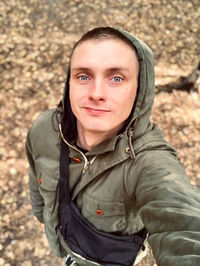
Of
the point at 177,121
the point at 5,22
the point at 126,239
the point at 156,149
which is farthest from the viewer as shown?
the point at 5,22

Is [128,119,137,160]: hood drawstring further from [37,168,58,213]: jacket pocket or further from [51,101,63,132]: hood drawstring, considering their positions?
[37,168,58,213]: jacket pocket

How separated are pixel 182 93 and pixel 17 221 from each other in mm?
3540

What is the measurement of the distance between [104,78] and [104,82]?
23 mm

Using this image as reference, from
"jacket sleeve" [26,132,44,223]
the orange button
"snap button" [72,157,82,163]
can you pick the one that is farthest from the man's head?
"jacket sleeve" [26,132,44,223]

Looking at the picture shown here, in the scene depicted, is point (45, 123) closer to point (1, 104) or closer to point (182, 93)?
point (1, 104)

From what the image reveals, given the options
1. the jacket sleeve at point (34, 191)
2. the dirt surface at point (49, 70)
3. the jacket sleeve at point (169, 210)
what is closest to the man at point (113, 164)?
the jacket sleeve at point (169, 210)

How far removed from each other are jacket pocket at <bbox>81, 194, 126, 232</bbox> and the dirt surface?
189 centimetres

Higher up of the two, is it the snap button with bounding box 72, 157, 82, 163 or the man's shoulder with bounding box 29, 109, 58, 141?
the man's shoulder with bounding box 29, 109, 58, 141

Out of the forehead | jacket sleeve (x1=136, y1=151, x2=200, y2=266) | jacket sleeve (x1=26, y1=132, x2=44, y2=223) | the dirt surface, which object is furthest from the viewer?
the dirt surface

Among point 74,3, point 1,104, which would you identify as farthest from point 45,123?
point 74,3

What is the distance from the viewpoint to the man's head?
1.35 m

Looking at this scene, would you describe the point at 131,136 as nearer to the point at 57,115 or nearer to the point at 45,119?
the point at 57,115

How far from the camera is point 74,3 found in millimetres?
5715

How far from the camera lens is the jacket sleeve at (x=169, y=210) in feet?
3.22
